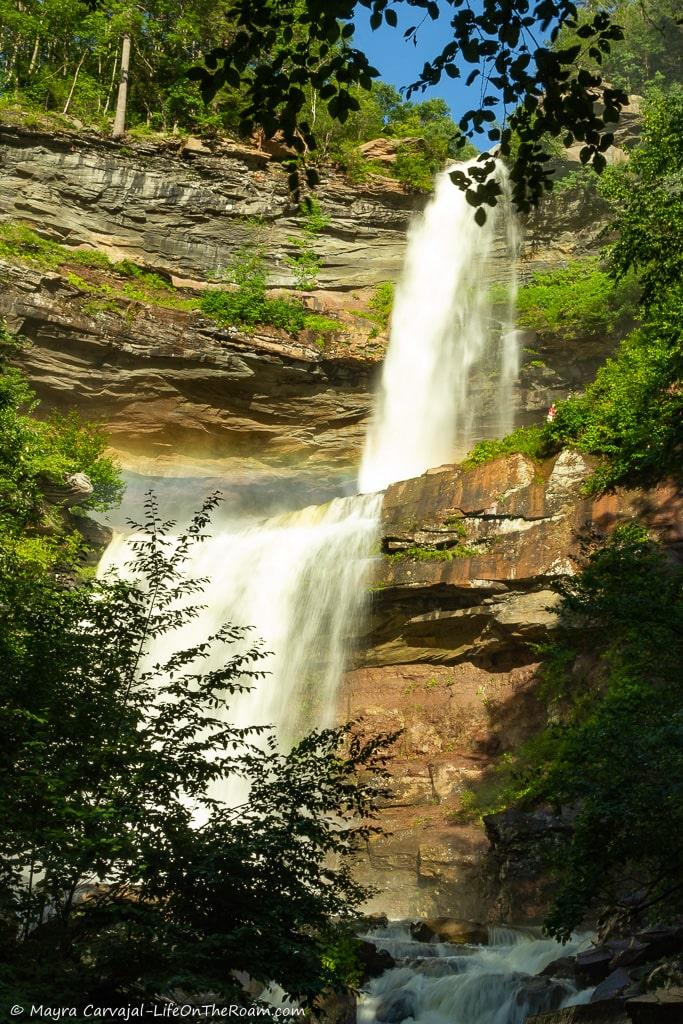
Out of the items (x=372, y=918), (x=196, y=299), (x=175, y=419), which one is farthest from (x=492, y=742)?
(x=196, y=299)

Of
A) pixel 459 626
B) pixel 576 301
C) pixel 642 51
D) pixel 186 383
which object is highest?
pixel 642 51

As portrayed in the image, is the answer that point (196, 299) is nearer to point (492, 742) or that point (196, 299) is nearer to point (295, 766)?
point (492, 742)

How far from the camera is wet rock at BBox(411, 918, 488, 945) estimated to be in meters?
12.8

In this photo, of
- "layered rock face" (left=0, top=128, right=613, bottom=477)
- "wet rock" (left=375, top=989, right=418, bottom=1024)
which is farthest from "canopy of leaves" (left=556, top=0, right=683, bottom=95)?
"wet rock" (left=375, top=989, right=418, bottom=1024)

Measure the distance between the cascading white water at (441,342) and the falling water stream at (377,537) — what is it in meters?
0.04

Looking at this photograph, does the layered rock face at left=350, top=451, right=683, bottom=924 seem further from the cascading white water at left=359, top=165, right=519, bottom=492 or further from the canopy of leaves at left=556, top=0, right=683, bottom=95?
the canopy of leaves at left=556, top=0, right=683, bottom=95

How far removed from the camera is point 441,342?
1228 inches

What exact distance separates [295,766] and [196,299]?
24.7m

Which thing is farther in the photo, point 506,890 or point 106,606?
point 506,890

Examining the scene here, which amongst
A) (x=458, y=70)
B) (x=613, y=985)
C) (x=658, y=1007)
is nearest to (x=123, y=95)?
(x=458, y=70)

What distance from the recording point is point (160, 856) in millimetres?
6098

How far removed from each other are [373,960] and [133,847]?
264 inches

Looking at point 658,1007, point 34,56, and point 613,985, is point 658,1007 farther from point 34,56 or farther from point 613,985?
point 34,56

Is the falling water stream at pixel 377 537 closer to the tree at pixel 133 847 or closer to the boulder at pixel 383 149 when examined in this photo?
the boulder at pixel 383 149
